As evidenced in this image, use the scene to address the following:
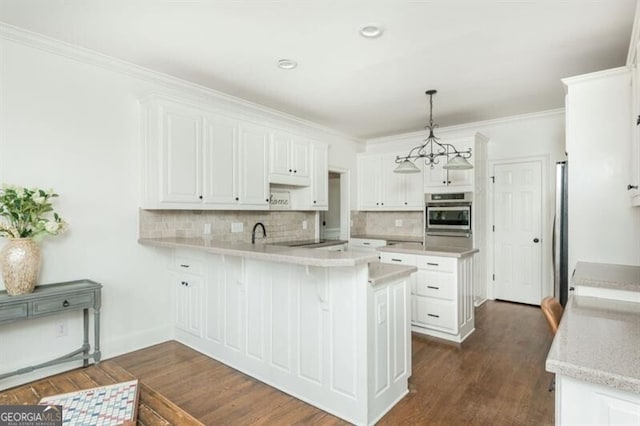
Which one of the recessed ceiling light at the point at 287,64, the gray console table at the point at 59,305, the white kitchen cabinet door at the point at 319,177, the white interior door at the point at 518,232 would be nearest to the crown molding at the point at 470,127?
the white interior door at the point at 518,232

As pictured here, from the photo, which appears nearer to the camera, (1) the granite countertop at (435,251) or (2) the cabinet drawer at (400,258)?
(1) the granite countertop at (435,251)

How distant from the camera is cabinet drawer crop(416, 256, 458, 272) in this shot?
342 cm

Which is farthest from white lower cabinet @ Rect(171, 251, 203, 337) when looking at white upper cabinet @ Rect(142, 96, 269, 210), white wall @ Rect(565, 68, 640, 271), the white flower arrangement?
white wall @ Rect(565, 68, 640, 271)

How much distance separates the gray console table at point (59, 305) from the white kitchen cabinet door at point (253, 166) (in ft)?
5.52

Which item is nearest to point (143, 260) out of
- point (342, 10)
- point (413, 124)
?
point (342, 10)

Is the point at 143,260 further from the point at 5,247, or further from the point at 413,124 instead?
the point at 413,124

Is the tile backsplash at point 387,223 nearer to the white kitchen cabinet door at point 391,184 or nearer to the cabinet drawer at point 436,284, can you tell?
the white kitchen cabinet door at point 391,184

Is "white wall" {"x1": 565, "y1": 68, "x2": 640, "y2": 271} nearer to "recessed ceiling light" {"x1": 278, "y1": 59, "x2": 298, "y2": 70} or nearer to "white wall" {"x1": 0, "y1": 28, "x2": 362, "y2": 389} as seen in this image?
"recessed ceiling light" {"x1": 278, "y1": 59, "x2": 298, "y2": 70}

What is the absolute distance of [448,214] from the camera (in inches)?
191

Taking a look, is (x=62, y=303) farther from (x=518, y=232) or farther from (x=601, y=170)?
(x=518, y=232)

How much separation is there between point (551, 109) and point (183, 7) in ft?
14.8

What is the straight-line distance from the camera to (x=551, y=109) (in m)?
4.48

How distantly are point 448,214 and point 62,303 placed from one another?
14.5ft

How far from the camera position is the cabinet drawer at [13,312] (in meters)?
2.34
